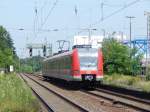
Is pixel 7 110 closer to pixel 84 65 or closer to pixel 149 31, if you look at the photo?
pixel 84 65

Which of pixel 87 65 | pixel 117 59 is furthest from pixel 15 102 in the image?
pixel 117 59

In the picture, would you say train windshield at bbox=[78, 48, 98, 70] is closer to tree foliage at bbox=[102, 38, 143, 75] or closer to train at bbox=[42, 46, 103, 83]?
train at bbox=[42, 46, 103, 83]

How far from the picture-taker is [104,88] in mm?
43281

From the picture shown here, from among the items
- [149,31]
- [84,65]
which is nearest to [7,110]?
[84,65]

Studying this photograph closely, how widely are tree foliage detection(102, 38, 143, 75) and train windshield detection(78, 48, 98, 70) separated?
26.5 meters

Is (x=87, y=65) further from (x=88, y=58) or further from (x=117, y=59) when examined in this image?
(x=117, y=59)

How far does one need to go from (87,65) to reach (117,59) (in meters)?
30.0

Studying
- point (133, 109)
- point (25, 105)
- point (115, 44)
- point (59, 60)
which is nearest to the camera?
point (25, 105)

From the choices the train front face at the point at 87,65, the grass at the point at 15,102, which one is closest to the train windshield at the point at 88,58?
the train front face at the point at 87,65

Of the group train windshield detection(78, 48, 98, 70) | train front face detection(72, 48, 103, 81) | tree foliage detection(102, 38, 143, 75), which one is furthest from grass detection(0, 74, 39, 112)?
tree foliage detection(102, 38, 143, 75)

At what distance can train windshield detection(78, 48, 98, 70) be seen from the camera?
40.2m

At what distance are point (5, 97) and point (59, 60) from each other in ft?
82.3

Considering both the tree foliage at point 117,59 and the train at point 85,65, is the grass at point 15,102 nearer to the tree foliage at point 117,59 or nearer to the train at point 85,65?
the train at point 85,65

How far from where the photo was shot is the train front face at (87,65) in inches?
1569
